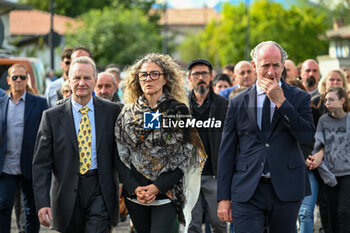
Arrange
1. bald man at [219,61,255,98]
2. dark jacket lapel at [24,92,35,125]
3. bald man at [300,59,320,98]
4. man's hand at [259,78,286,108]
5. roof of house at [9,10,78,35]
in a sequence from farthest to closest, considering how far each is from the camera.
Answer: roof of house at [9,10,78,35], bald man at [219,61,255,98], bald man at [300,59,320,98], dark jacket lapel at [24,92,35,125], man's hand at [259,78,286,108]

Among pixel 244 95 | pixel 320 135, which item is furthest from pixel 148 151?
pixel 320 135

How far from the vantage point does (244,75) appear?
32.4 feet

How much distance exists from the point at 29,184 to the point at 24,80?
4.25ft

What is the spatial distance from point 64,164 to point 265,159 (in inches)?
68.0

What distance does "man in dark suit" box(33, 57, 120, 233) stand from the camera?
568 centimetres

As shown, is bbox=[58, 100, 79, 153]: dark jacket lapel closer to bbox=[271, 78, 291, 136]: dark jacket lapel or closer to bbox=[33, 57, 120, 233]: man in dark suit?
bbox=[33, 57, 120, 233]: man in dark suit

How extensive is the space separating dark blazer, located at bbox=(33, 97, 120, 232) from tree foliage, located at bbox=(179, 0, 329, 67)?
26238 millimetres

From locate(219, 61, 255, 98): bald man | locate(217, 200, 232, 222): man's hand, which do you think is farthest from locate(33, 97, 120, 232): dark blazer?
locate(219, 61, 255, 98): bald man

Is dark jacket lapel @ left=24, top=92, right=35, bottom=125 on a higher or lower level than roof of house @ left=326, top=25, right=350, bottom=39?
lower

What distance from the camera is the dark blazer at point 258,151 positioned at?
5297mm

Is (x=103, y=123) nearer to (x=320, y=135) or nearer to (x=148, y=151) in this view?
(x=148, y=151)

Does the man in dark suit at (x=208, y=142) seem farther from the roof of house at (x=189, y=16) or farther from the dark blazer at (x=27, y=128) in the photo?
the roof of house at (x=189, y=16)

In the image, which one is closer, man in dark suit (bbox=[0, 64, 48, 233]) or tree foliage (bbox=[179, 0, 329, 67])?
man in dark suit (bbox=[0, 64, 48, 233])

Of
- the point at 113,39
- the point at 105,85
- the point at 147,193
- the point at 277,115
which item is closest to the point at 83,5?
the point at 113,39
